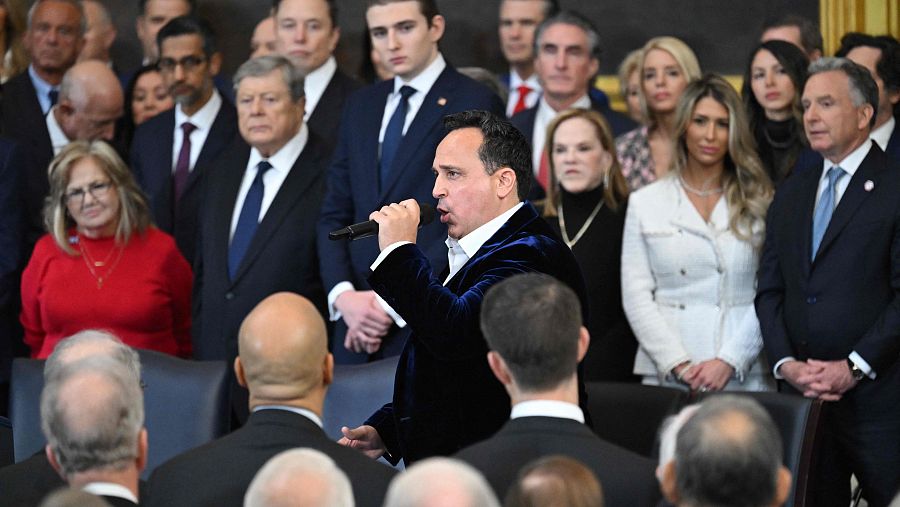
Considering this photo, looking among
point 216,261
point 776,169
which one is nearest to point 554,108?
point 776,169

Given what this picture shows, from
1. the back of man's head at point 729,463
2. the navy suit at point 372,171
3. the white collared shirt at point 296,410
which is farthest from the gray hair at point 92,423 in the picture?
the navy suit at point 372,171

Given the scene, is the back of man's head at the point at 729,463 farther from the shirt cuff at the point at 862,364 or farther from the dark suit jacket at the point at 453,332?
the shirt cuff at the point at 862,364

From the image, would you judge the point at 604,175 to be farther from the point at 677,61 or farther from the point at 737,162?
the point at 677,61

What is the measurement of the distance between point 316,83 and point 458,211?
2896mm

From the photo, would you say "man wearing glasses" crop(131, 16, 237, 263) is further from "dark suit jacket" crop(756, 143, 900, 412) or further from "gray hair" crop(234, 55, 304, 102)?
"dark suit jacket" crop(756, 143, 900, 412)

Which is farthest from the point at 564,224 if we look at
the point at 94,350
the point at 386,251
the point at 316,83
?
the point at 94,350

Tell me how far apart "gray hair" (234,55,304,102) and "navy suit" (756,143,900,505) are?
194 centimetres

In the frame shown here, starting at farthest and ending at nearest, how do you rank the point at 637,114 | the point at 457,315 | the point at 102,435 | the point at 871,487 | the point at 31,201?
the point at 637,114 → the point at 31,201 → the point at 871,487 → the point at 457,315 → the point at 102,435

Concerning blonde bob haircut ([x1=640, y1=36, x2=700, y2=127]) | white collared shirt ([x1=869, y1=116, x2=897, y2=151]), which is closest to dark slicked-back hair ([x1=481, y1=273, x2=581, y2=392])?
white collared shirt ([x1=869, y1=116, x2=897, y2=151])

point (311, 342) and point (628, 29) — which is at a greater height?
point (628, 29)

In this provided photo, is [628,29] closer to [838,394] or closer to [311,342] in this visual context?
[838,394]

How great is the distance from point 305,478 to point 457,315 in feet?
3.42

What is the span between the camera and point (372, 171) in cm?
534

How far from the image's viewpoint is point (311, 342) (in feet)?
10.3
